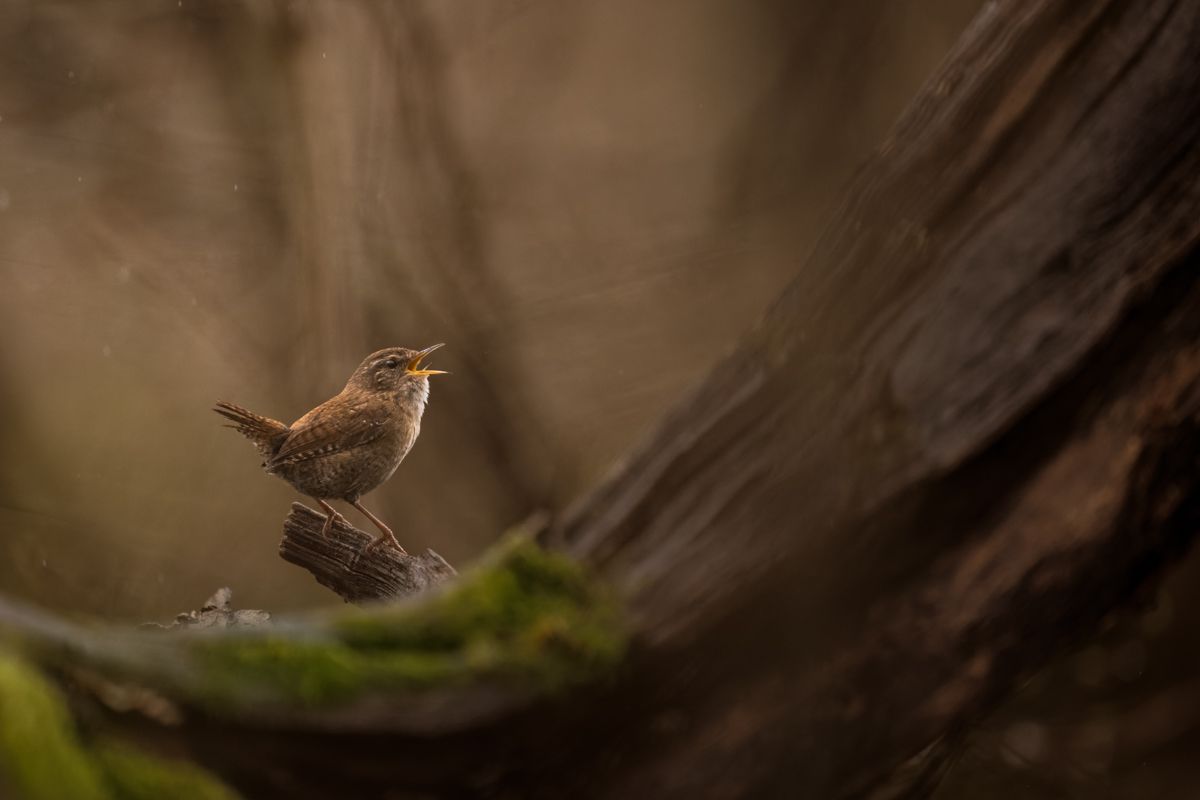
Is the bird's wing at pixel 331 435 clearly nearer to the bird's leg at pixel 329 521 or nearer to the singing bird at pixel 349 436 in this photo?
the singing bird at pixel 349 436

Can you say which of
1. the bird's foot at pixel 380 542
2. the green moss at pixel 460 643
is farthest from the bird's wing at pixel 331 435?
the green moss at pixel 460 643

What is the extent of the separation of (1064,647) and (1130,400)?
1.55 feet

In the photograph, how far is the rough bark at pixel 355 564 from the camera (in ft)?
10.00

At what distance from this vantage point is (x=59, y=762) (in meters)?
1.58

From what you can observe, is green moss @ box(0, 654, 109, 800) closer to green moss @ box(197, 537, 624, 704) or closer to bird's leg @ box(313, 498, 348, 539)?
green moss @ box(197, 537, 624, 704)

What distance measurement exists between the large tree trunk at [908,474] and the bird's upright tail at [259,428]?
2074mm

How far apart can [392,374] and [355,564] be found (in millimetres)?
849

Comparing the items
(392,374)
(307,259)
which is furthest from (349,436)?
(307,259)

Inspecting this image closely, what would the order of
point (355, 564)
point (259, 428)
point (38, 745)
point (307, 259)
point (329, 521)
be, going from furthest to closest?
point (307, 259) < point (259, 428) < point (329, 521) < point (355, 564) < point (38, 745)

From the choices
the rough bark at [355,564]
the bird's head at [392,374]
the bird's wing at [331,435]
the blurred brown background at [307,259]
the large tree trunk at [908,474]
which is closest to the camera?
the large tree trunk at [908,474]

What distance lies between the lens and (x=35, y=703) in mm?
1555

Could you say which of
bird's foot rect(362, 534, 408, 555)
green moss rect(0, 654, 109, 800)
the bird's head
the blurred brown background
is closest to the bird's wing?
the bird's head

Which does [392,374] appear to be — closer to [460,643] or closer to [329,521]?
[329,521]

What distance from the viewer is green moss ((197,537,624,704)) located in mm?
1592
